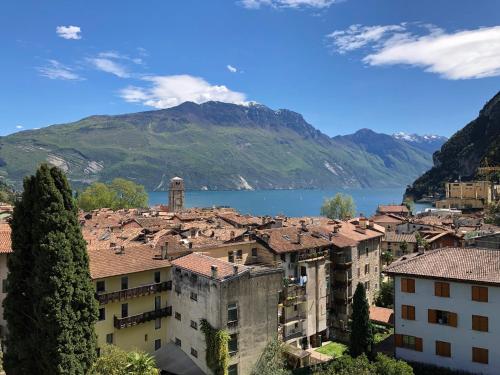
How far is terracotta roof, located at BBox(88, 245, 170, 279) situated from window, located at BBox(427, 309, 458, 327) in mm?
24337

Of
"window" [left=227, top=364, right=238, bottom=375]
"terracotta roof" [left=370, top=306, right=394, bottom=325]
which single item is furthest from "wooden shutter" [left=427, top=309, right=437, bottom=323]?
"window" [left=227, top=364, right=238, bottom=375]

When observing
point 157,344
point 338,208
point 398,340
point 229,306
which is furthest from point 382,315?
point 338,208

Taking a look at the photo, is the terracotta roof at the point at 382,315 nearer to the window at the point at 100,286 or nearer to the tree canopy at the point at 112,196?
the window at the point at 100,286

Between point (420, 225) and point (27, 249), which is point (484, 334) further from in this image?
point (420, 225)

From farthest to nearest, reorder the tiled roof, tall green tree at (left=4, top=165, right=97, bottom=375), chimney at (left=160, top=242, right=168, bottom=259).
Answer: chimney at (left=160, top=242, right=168, bottom=259) → the tiled roof → tall green tree at (left=4, top=165, right=97, bottom=375)

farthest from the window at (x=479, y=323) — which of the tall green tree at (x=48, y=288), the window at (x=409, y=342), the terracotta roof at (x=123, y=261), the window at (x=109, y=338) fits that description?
the window at (x=109, y=338)

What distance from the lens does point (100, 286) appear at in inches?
1491

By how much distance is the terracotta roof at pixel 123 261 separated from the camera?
125ft

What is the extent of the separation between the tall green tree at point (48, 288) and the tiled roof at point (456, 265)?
2733 centimetres

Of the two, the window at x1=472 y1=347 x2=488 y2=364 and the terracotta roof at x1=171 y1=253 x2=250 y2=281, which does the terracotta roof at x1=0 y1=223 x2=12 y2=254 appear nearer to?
the terracotta roof at x1=171 y1=253 x2=250 y2=281

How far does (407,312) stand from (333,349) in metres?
12.7

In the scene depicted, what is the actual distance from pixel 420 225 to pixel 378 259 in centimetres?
4663

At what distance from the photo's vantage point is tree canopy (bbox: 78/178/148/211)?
502 feet

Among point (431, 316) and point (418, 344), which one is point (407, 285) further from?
point (418, 344)
